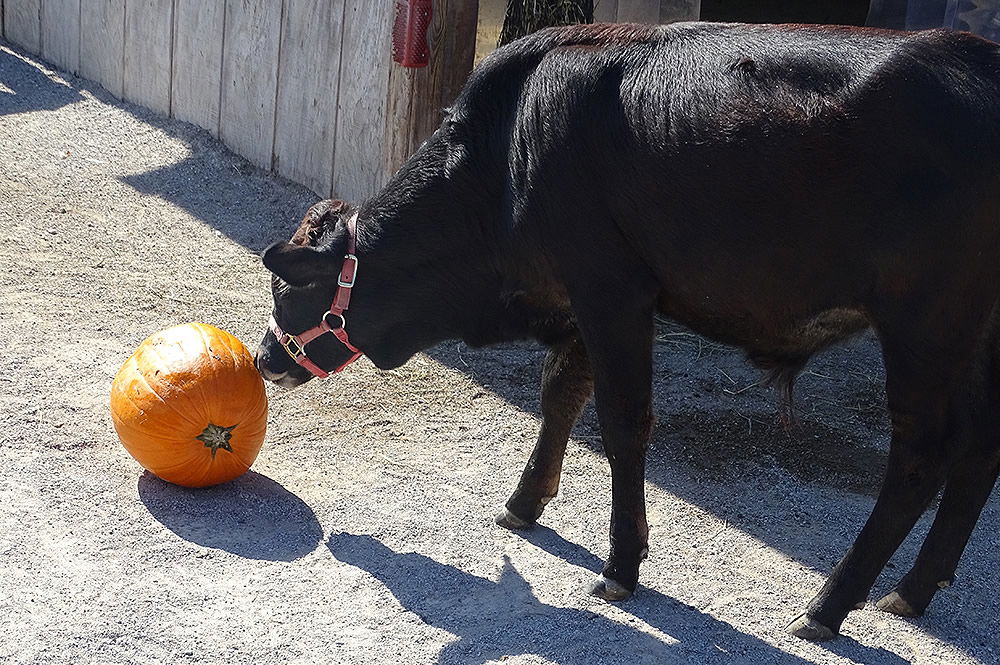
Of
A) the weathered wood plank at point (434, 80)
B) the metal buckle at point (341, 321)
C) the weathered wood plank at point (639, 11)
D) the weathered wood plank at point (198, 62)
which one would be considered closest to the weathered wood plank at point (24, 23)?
the weathered wood plank at point (198, 62)

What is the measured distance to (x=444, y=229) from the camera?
4250 millimetres

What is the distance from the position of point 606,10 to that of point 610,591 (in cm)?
410

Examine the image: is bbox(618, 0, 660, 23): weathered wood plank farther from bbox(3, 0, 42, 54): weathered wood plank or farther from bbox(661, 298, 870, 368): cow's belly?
bbox(3, 0, 42, 54): weathered wood plank

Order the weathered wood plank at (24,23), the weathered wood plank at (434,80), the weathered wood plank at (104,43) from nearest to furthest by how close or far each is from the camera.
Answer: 1. the weathered wood plank at (434,80)
2. the weathered wood plank at (104,43)
3. the weathered wood plank at (24,23)

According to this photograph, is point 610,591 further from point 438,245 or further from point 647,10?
point 647,10

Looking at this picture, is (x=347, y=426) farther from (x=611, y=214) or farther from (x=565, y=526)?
(x=611, y=214)

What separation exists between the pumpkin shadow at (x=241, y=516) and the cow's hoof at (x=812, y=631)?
166 centimetres

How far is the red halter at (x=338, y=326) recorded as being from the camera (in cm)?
431

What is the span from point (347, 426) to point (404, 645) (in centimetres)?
164

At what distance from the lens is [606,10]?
7.11 m

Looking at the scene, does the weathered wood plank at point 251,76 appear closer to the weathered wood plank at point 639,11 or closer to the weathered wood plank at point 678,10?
the weathered wood plank at point 639,11

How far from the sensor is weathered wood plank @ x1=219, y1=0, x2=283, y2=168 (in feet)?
26.8

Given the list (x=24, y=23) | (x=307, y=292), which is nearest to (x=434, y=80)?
(x=307, y=292)

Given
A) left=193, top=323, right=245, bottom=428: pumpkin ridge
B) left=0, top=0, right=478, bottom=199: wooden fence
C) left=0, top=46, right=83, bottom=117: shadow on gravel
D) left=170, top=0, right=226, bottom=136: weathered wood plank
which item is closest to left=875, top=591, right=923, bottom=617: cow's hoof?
left=193, top=323, right=245, bottom=428: pumpkin ridge
